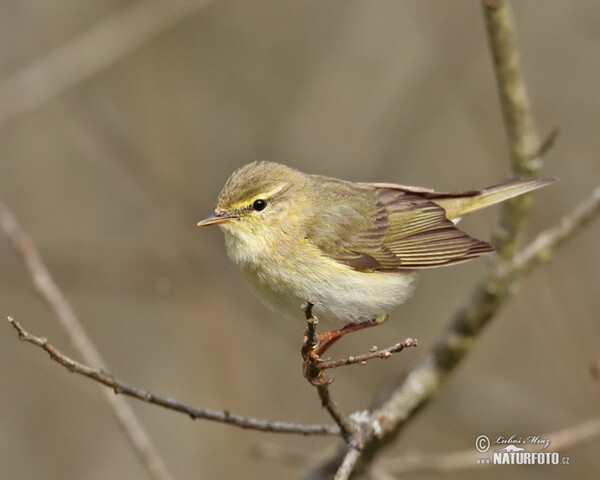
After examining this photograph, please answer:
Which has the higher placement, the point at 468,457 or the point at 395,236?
the point at 395,236

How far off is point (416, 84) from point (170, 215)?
2606 millimetres

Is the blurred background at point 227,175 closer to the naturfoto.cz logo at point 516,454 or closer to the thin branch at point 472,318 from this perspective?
the naturfoto.cz logo at point 516,454

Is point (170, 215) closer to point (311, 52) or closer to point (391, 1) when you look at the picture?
point (311, 52)

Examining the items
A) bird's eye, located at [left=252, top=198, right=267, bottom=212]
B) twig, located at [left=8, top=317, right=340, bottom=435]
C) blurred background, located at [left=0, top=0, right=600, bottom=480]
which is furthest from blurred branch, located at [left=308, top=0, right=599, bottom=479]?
bird's eye, located at [left=252, top=198, right=267, bottom=212]

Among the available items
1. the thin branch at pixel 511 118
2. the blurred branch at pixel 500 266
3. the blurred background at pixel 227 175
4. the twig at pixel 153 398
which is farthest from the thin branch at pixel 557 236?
the twig at pixel 153 398

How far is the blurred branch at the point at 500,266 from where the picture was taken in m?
4.01

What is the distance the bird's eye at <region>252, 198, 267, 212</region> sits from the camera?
396cm

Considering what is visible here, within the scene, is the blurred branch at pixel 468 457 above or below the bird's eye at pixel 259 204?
below

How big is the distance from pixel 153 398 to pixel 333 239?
152 centimetres

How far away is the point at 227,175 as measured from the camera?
679cm

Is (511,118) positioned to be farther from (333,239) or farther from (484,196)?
(333,239)

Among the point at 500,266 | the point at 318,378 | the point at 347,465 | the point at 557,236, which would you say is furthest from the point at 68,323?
the point at 557,236

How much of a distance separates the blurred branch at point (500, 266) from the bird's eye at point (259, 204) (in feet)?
4.22

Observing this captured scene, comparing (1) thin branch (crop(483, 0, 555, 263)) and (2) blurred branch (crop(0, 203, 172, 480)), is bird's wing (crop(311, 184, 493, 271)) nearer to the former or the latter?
(1) thin branch (crop(483, 0, 555, 263))
